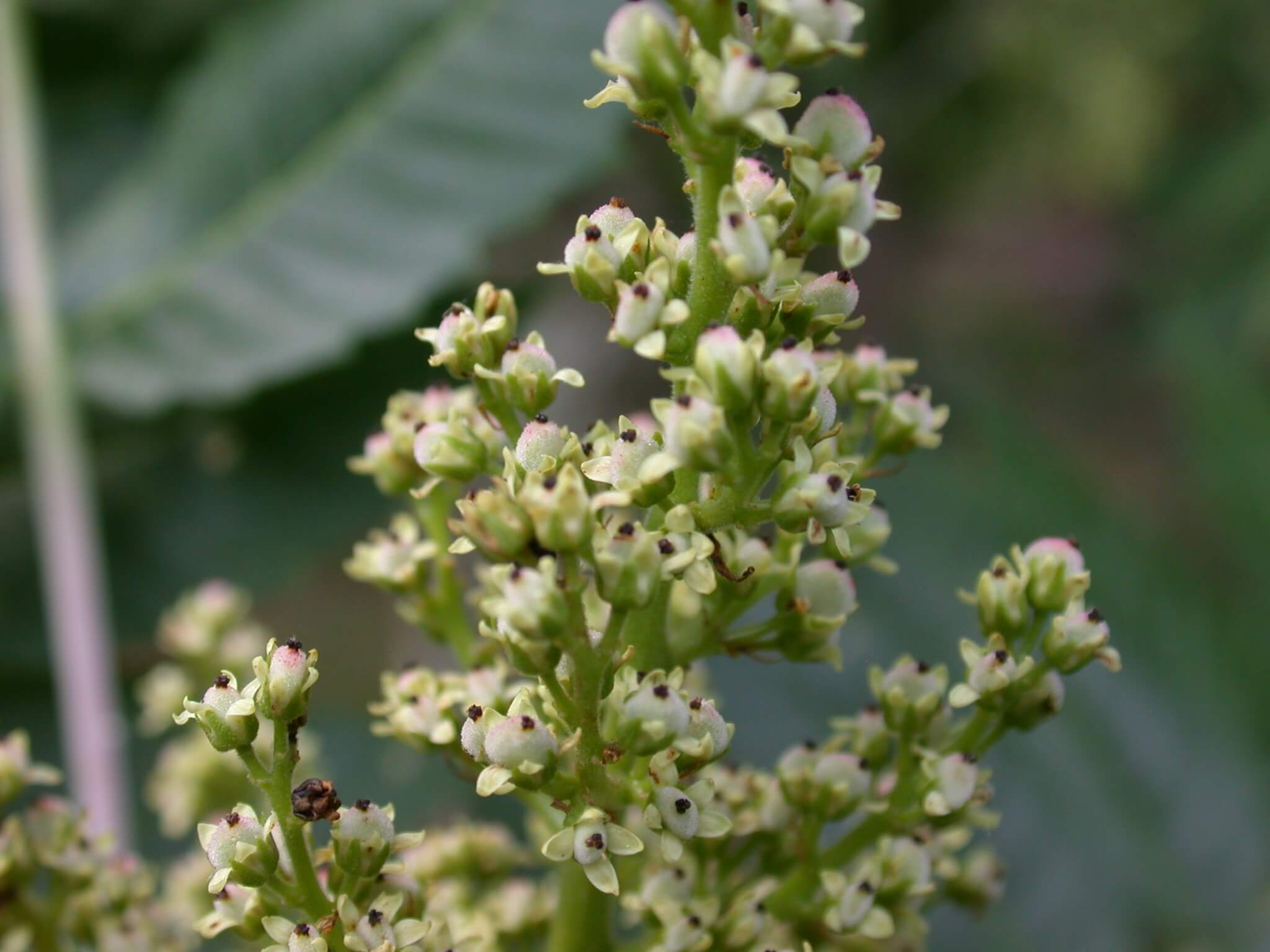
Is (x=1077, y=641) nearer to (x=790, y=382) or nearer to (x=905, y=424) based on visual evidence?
(x=905, y=424)

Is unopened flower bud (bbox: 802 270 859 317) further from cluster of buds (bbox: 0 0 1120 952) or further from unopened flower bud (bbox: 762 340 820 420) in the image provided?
unopened flower bud (bbox: 762 340 820 420)

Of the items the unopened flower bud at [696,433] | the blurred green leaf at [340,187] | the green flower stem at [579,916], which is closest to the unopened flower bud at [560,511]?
the unopened flower bud at [696,433]

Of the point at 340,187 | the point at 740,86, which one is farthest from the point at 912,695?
the point at 340,187

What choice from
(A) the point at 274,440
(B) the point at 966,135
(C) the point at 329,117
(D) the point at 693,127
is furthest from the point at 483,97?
(B) the point at 966,135

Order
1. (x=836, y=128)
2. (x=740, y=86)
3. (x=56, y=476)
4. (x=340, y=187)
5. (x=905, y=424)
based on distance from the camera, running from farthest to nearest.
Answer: (x=340, y=187), (x=56, y=476), (x=905, y=424), (x=836, y=128), (x=740, y=86)

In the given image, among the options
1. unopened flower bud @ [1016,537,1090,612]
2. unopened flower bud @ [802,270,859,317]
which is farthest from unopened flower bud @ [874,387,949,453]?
unopened flower bud @ [802,270,859,317]

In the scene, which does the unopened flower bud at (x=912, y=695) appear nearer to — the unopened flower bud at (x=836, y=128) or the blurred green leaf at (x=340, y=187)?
the unopened flower bud at (x=836, y=128)
